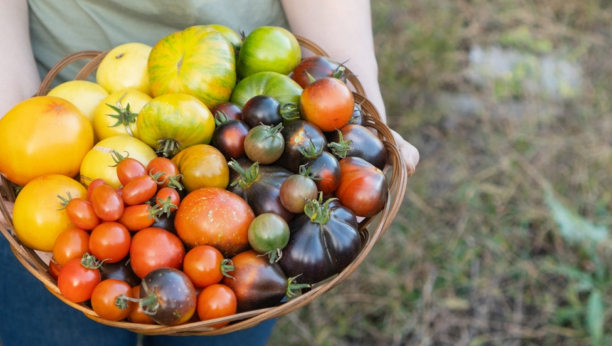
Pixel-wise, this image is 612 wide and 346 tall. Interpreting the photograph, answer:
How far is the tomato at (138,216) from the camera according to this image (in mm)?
1309

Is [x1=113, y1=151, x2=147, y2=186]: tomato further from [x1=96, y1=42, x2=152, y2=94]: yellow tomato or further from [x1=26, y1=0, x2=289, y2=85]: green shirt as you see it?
[x1=26, y1=0, x2=289, y2=85]: green shirt

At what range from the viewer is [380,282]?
8.39ft

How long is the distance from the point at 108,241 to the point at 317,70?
3.07ft

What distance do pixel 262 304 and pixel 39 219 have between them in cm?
67

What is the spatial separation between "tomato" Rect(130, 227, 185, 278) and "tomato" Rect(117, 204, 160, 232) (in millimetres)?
21

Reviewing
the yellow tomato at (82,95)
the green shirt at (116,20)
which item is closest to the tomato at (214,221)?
the yellow tomato at (82,95)

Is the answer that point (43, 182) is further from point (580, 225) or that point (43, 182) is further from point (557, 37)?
point (557, 37)

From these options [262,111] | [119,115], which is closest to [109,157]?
[119,115]

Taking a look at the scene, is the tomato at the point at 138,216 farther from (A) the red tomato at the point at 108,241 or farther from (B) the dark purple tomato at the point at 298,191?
(B) the dark purple tomato at the point at 298,191

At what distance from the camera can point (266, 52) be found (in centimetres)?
175

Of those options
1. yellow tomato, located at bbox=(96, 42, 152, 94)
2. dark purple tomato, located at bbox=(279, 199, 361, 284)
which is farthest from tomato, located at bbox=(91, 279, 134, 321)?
yellow tomato, located at bbox=(96, 42, 152, 94)

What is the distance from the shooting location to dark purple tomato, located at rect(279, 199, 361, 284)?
4.43 feet

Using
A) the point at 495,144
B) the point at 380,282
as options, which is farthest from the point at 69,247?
the point at 495,144

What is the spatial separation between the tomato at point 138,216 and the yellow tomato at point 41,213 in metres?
0.19
